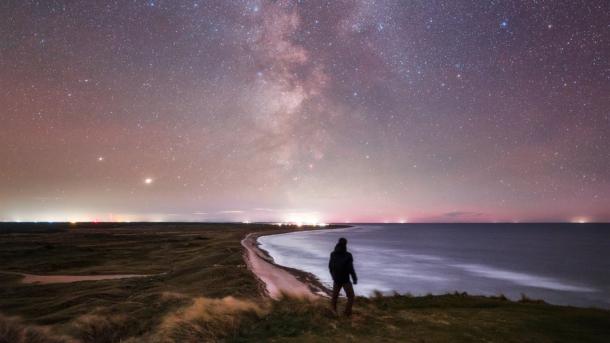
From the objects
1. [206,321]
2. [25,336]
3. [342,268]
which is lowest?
[25,336]

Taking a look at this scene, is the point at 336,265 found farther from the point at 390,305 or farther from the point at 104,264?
the point at 104,264

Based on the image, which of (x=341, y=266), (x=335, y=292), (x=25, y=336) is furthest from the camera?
(x=25, y=336)

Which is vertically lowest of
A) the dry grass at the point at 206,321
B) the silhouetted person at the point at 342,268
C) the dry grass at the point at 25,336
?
the dry grass at the point at 25,336

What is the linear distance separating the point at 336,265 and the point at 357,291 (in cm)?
2359

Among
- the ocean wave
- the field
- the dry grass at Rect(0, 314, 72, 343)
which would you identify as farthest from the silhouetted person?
the ocean wave

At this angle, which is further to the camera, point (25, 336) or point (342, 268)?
point (25, 336)

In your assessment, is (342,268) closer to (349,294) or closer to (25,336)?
(349,294)

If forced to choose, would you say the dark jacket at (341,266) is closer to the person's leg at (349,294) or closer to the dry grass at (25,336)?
the person's leg at (349,294)

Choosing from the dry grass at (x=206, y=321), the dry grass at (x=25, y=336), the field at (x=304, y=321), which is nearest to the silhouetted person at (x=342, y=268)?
the field at (x=304, y=321)

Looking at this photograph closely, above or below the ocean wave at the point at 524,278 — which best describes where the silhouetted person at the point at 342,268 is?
above

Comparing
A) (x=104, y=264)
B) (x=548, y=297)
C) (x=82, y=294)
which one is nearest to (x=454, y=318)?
(x=82, y=294)

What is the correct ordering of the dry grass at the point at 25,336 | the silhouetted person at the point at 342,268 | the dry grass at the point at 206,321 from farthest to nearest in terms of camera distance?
the silhouetted person at the point at 342,268
the dry grass at the point at 25,336
the dry grass at the point at 206,321

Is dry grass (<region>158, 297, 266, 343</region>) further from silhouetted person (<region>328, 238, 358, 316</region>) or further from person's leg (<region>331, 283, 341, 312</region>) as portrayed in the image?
silhouetted person (<region>328, 238, 358, 316</region>)

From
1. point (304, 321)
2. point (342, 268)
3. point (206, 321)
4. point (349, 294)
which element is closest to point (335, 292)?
point (349, 294)
